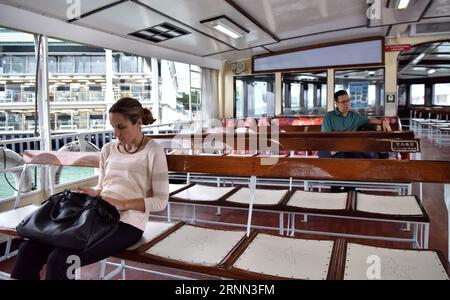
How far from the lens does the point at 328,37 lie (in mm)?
7652

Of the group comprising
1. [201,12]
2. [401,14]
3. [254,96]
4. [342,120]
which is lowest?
[342,120]

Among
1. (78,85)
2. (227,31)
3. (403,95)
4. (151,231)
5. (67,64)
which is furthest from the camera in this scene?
(67,64)

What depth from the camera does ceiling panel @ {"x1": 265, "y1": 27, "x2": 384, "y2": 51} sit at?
23.6 feet

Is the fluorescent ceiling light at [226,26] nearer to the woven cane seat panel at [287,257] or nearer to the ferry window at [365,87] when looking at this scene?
the ferry window at [365,87]

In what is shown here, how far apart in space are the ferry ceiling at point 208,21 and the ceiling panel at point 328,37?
0.02 m

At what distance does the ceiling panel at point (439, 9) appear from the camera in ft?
17.6

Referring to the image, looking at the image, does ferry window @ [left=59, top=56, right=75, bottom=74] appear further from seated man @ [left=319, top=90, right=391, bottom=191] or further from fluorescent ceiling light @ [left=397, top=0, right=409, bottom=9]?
seated man @ [left=319, top=90, right=391, bottom=191]

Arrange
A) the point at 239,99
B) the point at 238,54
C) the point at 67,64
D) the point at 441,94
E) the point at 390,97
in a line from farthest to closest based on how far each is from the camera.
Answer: the point at 67,64 < the point at 441,94 < the point at 239,99 < the point at 238,54 < the point at 390,97

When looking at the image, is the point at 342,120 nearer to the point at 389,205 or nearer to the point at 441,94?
the point at 389,205

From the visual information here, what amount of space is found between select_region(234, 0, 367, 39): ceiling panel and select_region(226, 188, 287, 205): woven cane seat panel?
263 cm

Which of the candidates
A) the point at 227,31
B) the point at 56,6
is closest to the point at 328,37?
the point at 227,31

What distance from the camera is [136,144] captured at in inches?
77.3

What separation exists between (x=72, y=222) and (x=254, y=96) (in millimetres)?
8227
